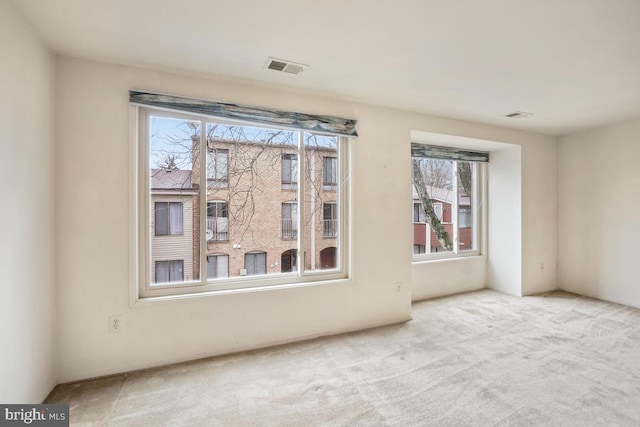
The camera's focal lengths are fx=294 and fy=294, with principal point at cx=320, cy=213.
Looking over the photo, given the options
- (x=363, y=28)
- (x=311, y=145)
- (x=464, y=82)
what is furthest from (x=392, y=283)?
(x=363, y=28)

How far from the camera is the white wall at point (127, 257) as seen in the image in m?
2.04

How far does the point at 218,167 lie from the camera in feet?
8.43

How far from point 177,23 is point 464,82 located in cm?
219

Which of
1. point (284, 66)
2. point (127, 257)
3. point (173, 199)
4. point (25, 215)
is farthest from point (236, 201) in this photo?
point (25, 215)

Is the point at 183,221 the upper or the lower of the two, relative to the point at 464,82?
lower

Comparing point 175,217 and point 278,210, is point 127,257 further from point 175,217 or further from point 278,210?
point 278,210

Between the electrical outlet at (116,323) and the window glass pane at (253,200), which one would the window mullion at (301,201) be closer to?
the window glass pane at (253,200)

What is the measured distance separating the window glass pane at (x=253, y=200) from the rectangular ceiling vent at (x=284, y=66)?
23.2 inches

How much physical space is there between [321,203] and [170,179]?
53.6 inches

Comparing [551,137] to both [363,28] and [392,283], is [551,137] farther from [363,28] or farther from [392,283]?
[363,28]

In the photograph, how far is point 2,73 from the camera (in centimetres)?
147

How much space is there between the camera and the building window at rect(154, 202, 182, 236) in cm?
238

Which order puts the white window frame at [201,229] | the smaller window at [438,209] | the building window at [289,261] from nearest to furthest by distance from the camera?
the white window frame at [201,229] → the building window at [289,261] → the smaller window at [438,209]

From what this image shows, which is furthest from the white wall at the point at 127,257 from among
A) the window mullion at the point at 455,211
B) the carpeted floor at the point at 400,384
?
the window mullion at the point at 455,211
